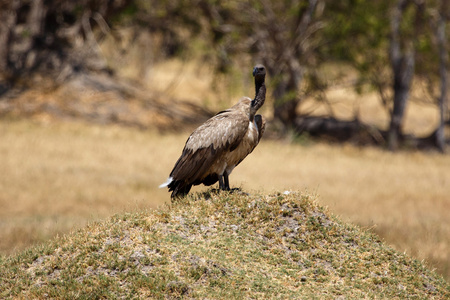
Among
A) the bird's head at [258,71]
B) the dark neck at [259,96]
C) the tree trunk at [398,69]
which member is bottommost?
the dark neck at [259,96]

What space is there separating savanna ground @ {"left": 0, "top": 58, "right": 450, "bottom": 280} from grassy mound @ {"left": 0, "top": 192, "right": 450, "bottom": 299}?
308 centimetres

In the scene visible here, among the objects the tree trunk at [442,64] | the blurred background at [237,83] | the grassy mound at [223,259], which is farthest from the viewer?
the tree trunk at [442,64]

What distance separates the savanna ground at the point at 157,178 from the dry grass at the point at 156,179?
0.03 meters

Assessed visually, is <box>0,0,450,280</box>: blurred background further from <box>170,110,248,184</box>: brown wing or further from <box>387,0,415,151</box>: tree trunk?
<box>170,110,248,184</box>: brown wing

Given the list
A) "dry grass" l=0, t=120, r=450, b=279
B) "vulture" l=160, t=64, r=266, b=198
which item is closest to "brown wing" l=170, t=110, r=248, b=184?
"vulture" l=160, t=64, r=266, b=198

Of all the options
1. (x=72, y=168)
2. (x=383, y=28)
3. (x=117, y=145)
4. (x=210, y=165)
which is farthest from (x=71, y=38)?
(x=210, y=165)

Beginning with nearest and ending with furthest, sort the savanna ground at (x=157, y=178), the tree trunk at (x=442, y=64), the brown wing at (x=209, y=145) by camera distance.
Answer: the brown wing at (x=209, y=145), the savanna ground at (x=157, y=178), the tree trunk at (x=442, y=64)

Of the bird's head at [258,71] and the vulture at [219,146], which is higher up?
the bird's head at [258,71]

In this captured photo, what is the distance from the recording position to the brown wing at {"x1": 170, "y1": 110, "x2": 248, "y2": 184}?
8.16m

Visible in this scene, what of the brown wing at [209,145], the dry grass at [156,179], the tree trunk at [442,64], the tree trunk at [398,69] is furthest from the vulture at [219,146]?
the tree trunk at [398,69]

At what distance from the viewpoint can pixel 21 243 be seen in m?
11.1

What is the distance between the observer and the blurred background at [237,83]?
20.6 m

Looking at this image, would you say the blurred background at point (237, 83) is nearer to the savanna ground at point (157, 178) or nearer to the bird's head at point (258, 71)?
the savanna ground at point (157, 178)

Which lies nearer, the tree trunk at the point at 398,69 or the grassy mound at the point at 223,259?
the grassy mound at the point at 223,259
